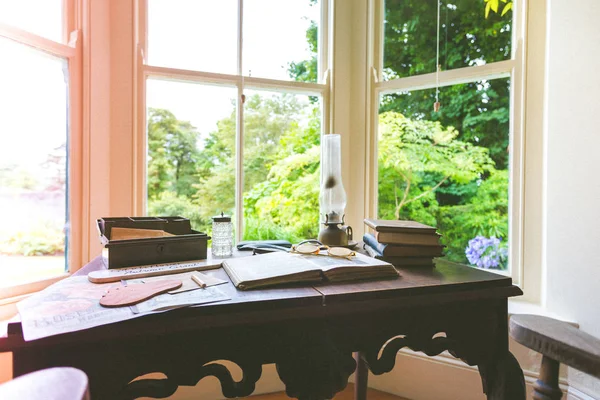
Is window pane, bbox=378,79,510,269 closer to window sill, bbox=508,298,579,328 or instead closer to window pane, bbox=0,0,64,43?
window sill, bbox=508,298,579,328

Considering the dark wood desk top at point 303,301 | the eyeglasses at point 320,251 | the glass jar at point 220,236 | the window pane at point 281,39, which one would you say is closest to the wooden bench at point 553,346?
the dark wood desk top at point 303,301

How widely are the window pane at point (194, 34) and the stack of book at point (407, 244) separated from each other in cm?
127

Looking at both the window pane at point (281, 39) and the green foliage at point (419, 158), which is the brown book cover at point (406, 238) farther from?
the window pane at point (281, 39)

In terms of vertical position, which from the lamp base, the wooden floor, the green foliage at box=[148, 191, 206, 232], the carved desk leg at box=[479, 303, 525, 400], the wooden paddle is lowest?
the wooden floor

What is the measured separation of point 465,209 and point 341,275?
3.85 ft

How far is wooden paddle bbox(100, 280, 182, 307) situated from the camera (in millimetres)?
796

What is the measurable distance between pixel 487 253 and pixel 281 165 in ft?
3.92

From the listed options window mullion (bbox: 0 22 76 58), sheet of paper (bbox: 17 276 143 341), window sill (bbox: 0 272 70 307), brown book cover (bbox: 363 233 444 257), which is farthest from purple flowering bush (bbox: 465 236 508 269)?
window mullion (bbox: 0 22 76 58)

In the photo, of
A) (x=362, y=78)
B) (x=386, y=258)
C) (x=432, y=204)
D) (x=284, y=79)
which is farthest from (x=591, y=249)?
(x=284, y=79)

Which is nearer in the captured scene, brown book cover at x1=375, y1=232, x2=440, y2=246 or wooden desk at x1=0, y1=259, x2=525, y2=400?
wooden desk at x1=0, y1=259, x2=525, y2=400

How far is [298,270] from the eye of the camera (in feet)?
3.26

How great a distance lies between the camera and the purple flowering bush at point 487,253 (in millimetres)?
1787

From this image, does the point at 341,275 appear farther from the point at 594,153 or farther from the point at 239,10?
the point at 239,10

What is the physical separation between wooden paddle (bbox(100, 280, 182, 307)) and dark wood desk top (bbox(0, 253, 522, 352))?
0.09m
